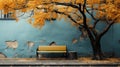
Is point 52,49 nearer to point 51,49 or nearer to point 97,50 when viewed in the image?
point 51,49

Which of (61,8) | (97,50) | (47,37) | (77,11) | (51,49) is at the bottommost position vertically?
(51,49)

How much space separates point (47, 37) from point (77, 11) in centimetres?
237

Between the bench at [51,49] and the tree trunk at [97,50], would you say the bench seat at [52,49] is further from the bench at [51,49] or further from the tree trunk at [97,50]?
the tree trunk at [97,50]

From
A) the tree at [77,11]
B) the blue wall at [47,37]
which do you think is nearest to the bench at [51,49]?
the blue wall at [47,37]

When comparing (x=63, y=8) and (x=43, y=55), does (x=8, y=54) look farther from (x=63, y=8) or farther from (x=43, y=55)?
(x=63, y=8)

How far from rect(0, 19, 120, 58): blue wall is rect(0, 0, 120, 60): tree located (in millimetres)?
647

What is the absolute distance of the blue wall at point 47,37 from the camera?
18.7m

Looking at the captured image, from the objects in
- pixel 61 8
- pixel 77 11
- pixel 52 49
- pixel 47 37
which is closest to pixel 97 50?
pixel 77 11

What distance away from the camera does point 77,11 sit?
57.6 ft

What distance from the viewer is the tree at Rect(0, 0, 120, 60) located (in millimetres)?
15352

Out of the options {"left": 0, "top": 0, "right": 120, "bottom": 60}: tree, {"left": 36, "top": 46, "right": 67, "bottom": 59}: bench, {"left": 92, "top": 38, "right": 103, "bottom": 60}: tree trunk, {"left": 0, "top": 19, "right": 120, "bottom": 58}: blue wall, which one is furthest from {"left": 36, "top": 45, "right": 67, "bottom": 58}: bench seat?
{"left": 92, "top": 38, "right": 103, "bottom": 60}: tree trunk

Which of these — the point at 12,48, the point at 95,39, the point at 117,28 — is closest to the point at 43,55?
the point at 12,48

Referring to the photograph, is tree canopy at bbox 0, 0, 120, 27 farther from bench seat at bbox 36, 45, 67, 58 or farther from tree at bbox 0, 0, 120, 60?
bench seat at bbox 36, 45, 67, 58

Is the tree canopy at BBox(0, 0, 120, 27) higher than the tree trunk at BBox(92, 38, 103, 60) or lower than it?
higher
